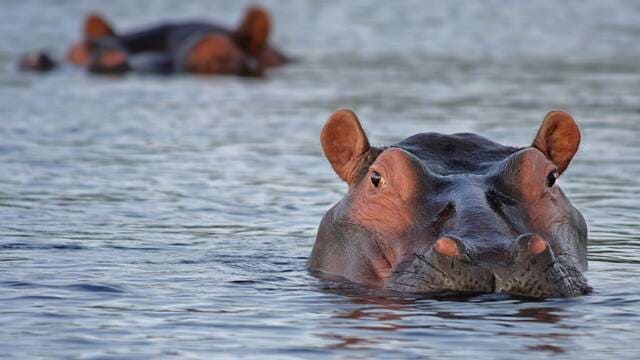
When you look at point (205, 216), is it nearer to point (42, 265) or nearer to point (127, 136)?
point (42, 265)

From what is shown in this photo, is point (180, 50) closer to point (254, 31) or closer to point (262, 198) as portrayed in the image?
point (254, 31)

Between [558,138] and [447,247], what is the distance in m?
1.73

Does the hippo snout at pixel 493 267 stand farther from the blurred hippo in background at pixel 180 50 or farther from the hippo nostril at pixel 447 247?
the blurred hippo in background at pixel 180 50

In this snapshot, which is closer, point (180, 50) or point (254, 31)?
point (180, 50)

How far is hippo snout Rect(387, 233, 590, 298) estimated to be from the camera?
7.98 meters

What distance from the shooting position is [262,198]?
1297 cm

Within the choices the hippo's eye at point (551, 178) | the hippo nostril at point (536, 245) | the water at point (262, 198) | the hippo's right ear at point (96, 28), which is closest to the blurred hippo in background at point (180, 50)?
the hippo's right ear at point (96, 28)

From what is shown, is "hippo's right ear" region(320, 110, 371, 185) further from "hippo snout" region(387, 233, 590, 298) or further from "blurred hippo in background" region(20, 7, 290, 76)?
"blurred hippo in background" region(20, 7, 290, 76)

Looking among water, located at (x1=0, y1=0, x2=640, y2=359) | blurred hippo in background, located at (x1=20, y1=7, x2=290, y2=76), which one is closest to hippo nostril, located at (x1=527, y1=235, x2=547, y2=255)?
water, located at (x1=0, y1=0, x2=640, y2=359)

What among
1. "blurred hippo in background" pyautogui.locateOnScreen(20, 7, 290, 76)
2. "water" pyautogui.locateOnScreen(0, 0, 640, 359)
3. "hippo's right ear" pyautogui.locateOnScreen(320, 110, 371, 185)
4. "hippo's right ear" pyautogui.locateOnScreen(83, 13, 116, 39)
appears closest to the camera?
"water" pyautogui.locateOnScreen(0, 0, 640, 359)

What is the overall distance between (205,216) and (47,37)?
1951cm

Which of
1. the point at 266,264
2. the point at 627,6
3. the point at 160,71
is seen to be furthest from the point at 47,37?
the point at 266,264

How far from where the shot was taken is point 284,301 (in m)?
8.75

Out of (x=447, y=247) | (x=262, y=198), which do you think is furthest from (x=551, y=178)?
(x=262, y=198)
